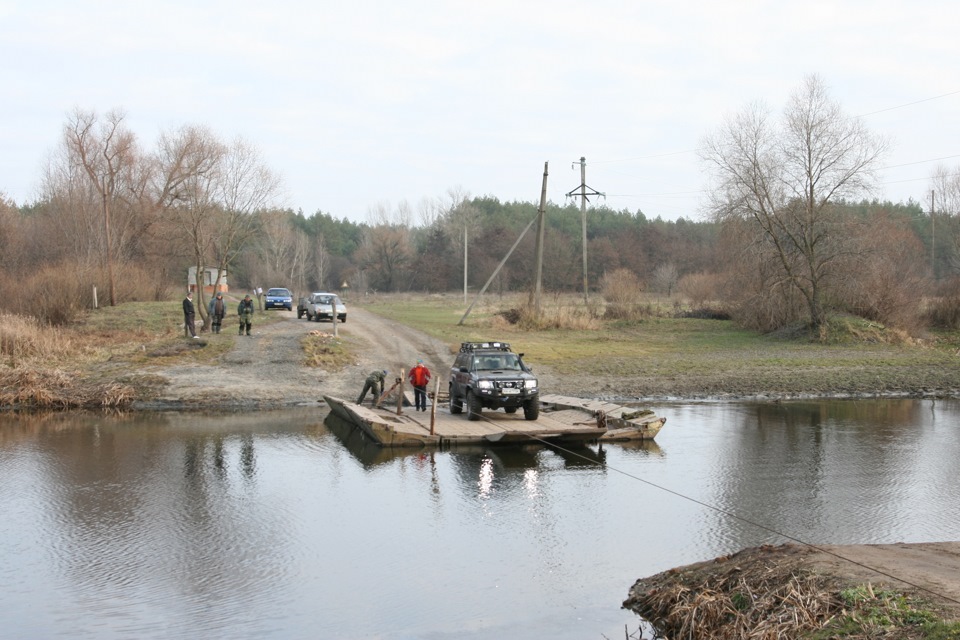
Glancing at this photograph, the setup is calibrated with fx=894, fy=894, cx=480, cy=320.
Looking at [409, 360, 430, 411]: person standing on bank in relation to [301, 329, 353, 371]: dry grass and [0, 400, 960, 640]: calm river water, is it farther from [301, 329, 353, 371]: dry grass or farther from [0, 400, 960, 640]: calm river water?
[301, 329, 353, 371]: dry grass

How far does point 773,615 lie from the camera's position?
8328mm

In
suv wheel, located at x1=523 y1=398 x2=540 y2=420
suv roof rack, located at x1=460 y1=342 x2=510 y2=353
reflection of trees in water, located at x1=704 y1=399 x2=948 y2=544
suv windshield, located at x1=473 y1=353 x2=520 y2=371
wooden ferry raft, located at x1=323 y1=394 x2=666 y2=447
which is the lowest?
reflection of trees in water, located at x1=704 y1=399 x2=948 y2=544

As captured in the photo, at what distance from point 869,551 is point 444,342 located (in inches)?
1215

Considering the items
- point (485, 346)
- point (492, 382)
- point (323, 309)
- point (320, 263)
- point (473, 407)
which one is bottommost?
point (473, 407)

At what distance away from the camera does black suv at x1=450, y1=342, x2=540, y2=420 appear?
22.2m

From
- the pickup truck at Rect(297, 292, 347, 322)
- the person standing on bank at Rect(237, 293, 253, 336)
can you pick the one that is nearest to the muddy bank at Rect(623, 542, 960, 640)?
the person standing on bank at Rect(237, 293, 253, 336)

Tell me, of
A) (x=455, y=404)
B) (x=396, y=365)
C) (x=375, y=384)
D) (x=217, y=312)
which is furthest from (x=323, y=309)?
(x=455, y=404)

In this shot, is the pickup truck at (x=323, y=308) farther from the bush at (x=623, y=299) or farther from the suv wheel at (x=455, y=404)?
the suv wheel at (x=455, y=404)

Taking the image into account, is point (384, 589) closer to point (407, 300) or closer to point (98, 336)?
point (98, 336)

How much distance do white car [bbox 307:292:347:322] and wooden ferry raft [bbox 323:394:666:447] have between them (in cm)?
2413

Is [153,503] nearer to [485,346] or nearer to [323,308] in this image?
[485,346]

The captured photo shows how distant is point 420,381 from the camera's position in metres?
24.8

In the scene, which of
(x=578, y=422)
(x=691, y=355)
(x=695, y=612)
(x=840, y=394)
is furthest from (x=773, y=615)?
(x=691, y=355)

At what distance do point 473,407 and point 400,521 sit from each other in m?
8.37
